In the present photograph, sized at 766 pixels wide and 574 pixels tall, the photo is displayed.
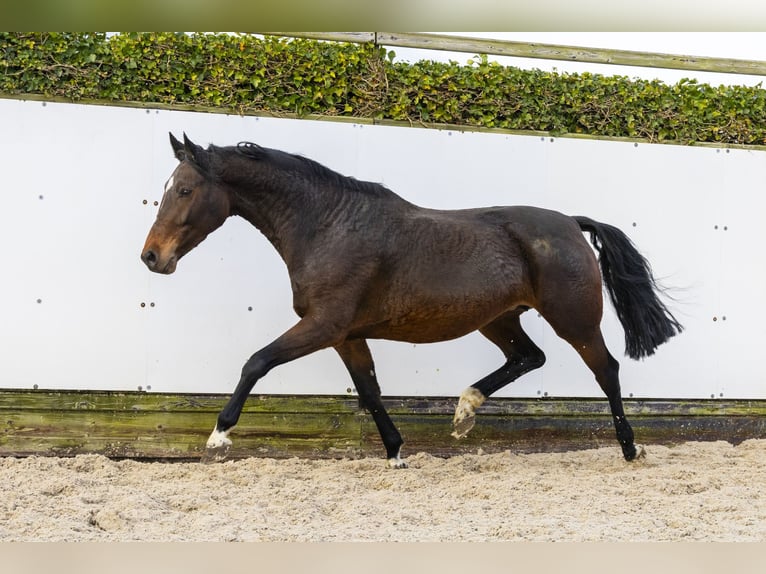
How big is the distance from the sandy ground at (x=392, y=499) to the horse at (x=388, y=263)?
0.36 metres

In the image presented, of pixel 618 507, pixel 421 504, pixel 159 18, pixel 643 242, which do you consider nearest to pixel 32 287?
pixel 421 504

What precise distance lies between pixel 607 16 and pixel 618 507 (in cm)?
340

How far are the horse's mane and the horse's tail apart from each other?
4.48 feet

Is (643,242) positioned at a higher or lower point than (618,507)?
higher

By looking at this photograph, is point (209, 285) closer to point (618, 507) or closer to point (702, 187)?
point (618, 507)

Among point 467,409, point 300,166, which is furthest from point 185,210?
point 467,409

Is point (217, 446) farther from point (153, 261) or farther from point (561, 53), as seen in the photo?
point (561, 53)

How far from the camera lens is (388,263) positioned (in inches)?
164

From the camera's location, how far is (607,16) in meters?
0.52

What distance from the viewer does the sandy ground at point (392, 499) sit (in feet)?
9.95

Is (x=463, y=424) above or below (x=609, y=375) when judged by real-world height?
below

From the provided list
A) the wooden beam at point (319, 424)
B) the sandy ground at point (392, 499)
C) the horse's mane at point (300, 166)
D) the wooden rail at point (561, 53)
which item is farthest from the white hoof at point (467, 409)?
the wooden rail at point (561, 53)

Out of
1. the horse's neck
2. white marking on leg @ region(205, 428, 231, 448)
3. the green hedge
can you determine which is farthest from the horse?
the green hedge

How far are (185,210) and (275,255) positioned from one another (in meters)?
1.11
